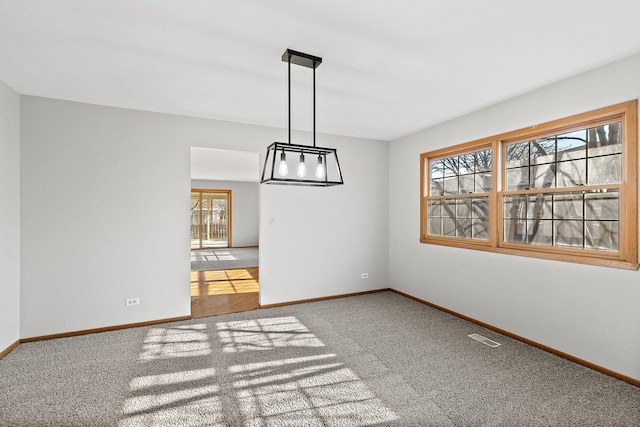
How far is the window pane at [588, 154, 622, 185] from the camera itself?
2.70m

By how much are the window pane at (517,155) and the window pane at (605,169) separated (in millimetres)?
616

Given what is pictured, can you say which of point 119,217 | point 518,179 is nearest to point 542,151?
point 518,179

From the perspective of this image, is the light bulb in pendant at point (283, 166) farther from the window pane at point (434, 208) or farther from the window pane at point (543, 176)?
the window pane at point (434, 208)

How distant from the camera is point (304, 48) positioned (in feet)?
7.80

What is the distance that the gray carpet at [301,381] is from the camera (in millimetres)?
2119

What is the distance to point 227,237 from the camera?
38.3 ft

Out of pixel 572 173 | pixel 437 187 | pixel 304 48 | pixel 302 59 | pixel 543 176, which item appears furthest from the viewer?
pixel 437 187

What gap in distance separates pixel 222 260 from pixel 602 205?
310 inches

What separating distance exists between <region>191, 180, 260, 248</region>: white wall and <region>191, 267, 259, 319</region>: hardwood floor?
463cm

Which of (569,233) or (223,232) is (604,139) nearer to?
(569,233)

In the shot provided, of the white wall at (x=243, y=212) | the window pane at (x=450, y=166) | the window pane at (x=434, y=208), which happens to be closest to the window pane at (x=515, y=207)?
the window pane at (x=450, y=166)

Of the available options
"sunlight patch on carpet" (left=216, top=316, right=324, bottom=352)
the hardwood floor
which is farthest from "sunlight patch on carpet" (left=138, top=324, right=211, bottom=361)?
the hardwood floor

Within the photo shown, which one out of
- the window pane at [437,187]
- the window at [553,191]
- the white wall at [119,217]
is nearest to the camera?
the window at [553,191]

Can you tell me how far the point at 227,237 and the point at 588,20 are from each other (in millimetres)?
11104
